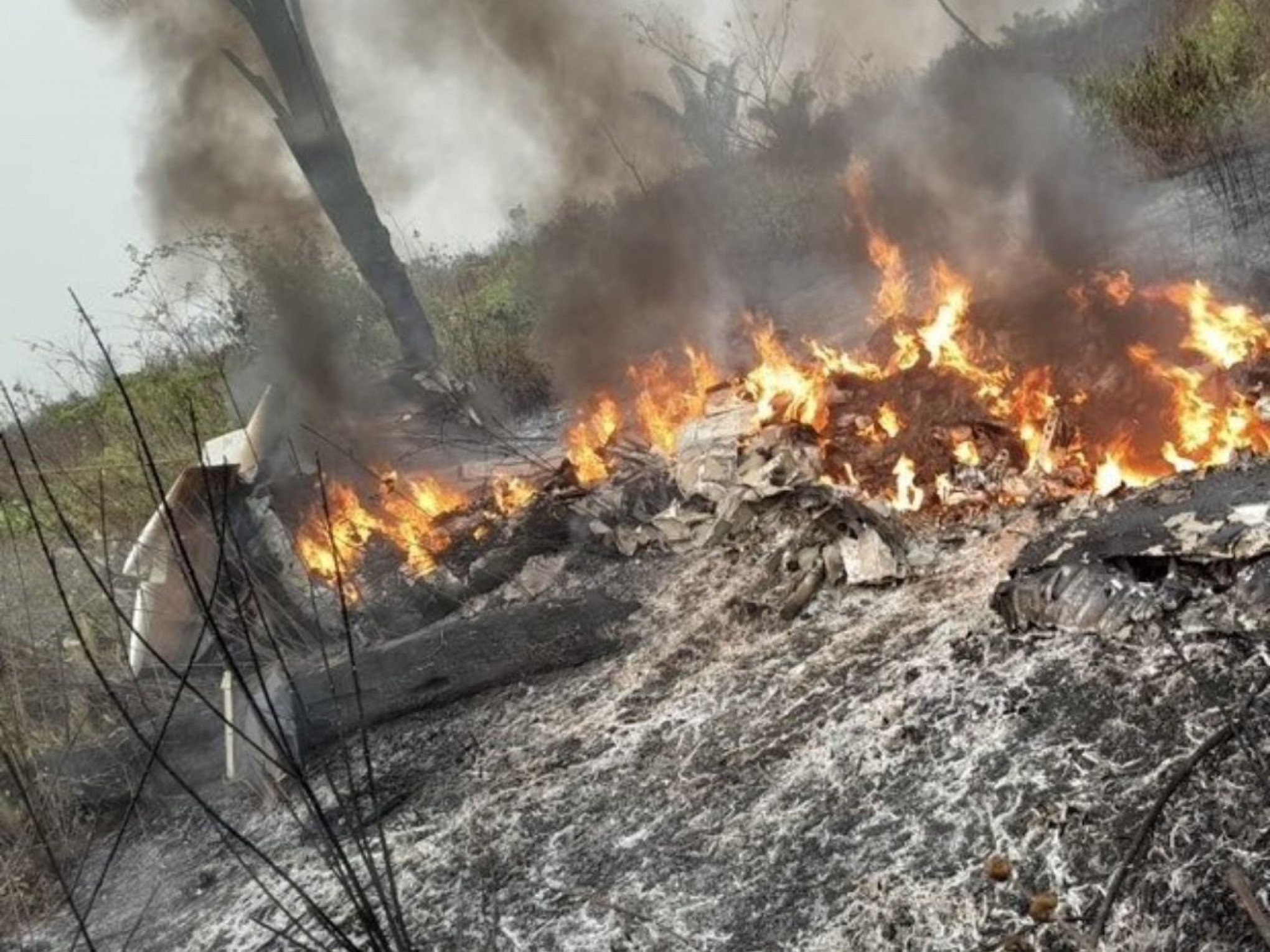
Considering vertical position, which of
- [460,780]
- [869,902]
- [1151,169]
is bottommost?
[869,902]

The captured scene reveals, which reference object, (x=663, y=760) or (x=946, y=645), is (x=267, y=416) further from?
(x=946, y=645)

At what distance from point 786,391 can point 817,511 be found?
80.8 inches

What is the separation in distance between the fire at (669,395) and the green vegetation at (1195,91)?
5537 mm

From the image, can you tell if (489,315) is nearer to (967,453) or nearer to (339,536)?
(339,536)

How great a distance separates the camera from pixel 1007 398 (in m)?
6.90

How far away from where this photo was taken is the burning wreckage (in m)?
4.87

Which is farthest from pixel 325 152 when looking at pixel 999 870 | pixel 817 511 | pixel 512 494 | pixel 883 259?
pixel 999 870

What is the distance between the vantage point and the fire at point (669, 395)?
9383mm

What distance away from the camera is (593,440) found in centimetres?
978

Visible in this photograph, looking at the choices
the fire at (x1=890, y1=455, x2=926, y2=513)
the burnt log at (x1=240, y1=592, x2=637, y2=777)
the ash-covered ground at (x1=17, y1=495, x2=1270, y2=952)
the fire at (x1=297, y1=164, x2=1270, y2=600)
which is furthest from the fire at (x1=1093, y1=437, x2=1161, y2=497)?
the burnt log at (x1=240, y1=592, x2=637, y2=777)

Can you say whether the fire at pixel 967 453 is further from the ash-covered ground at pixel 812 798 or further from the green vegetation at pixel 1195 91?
A: the green vegetation at pixel 1195 91

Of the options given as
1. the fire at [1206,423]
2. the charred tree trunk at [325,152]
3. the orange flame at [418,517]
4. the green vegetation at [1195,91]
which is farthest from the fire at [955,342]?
the charred tree trunk at [325,152]

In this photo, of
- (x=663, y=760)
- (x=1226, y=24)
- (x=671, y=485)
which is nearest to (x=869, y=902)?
(x=663, y=760)

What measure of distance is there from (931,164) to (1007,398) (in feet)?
22.2
